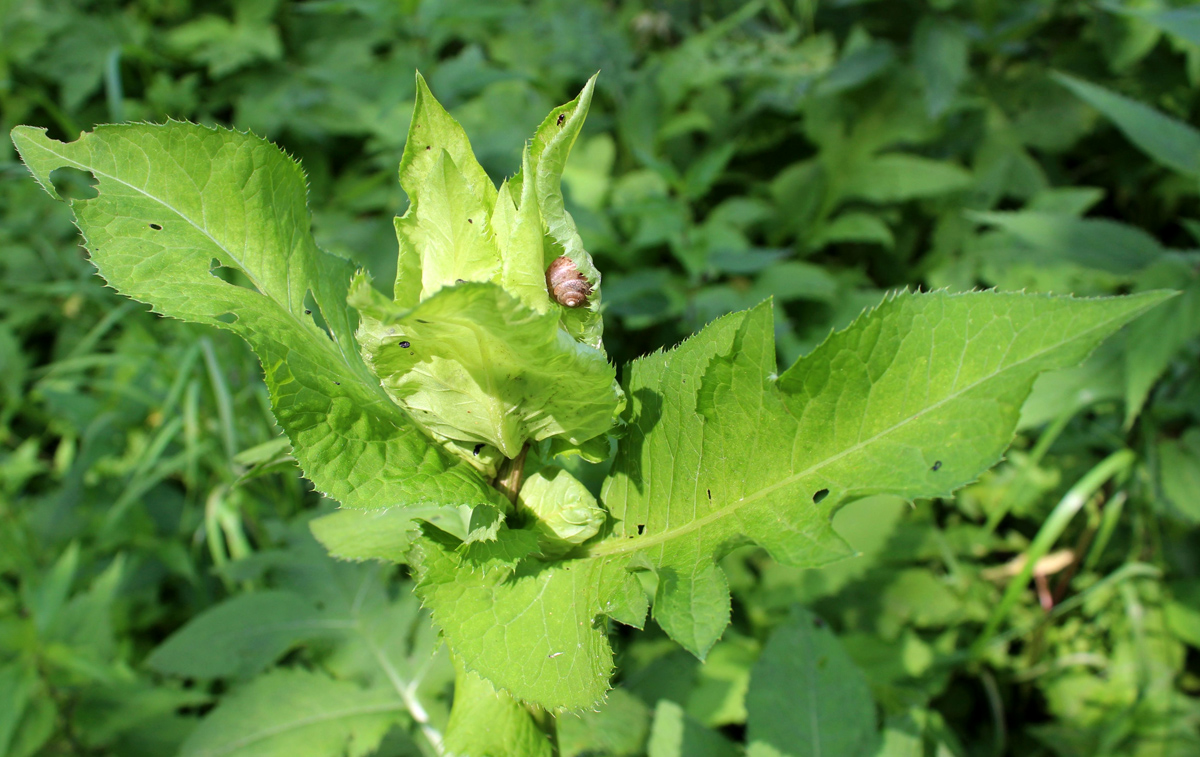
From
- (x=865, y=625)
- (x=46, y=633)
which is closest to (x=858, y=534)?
(x=865, y=625)

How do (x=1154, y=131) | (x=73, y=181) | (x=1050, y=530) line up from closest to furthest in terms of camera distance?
(x=1050, y=530) → (x=1154, y=131) → (x=73, y=181)

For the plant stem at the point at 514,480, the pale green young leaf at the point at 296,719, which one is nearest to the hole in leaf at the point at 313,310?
the plant stem at the point at 514,480

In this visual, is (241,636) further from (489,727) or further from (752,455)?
(752,455)

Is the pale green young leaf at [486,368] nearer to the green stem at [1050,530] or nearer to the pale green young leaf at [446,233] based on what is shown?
the pale green young leaf at [446,233]

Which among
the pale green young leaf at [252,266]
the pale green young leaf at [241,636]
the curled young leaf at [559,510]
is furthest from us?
the pale green young leaf at [241,636]

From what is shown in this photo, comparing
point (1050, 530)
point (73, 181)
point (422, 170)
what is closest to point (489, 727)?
point (422, 170)

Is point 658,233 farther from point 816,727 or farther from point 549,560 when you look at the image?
point 549,560
